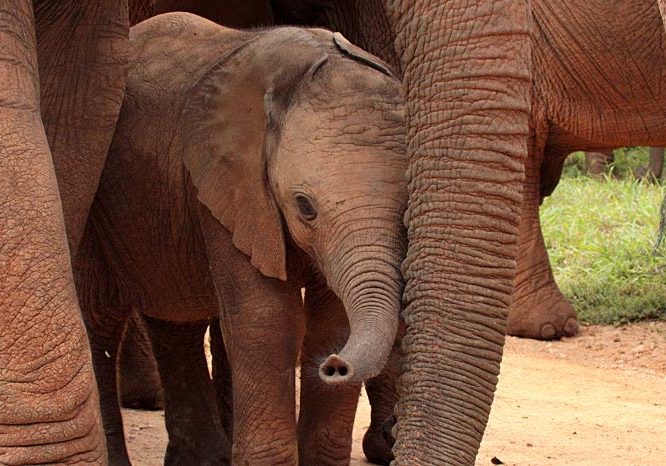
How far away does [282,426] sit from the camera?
13.8 ft

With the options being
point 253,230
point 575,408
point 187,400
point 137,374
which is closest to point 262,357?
point 253,230

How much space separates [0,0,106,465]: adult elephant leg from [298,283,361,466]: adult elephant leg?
942mm

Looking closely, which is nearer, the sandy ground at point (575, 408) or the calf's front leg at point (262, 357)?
the calf's front leg at point (262, 357)

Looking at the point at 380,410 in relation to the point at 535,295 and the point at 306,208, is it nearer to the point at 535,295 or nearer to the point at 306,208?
the point at 306,208

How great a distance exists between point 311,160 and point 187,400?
122 centimetres

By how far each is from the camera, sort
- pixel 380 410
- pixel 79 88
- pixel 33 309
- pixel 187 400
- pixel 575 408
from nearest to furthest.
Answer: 1. pixel 33 309
2. pixel 79 88
3. pixel 187 400
4. pixel 380 410
5. pixel 575 408

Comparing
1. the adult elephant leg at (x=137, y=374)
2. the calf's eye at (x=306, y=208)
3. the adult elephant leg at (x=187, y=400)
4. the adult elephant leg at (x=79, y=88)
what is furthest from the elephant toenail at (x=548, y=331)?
the calf's eye at (x=306, y=208)

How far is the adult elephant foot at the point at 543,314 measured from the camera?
7.47 meters

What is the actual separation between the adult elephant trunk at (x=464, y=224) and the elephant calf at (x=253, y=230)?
0.39ft

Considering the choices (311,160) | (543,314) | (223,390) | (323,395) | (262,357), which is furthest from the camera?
(543,314)

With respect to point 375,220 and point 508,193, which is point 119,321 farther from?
point 508,193

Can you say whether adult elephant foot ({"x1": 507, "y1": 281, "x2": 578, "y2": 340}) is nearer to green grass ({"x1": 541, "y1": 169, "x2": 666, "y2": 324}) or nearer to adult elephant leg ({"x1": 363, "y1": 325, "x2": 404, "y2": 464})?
green grass ({"x1": 541, "y1": 169, "x2": 666, "y2": 324})

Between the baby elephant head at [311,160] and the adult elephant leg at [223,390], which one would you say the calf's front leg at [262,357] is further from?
the adult elephant leg at [223,390]

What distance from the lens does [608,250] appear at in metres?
8.61
